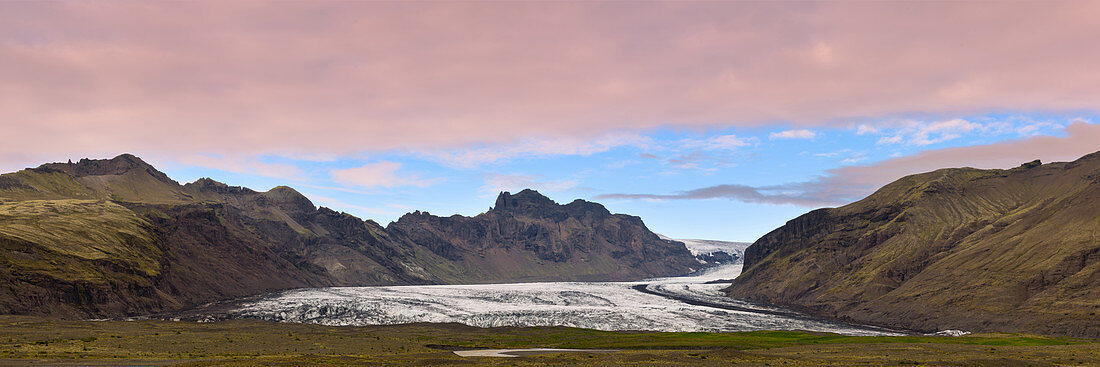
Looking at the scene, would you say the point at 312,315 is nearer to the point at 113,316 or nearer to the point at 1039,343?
the point at 113,316

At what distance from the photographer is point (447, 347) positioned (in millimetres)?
100188

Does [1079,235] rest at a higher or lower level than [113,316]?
higher

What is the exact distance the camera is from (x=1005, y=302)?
525 ft

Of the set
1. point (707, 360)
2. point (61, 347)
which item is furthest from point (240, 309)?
point (707, 360)

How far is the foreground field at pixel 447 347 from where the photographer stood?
68938 millimetres

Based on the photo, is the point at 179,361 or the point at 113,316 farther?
the point at 113,316

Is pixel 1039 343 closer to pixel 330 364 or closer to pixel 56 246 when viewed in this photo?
pixel 330 364

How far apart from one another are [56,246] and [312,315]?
3300 inches

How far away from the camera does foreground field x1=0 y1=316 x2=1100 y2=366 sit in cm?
6894

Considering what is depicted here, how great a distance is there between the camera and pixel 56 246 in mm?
184750

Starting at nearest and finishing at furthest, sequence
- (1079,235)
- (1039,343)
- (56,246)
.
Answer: (1039,343)
(1079,235)
(56,246)

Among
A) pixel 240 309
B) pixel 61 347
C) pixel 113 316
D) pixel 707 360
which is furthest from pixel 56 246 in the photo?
pixel 707 360

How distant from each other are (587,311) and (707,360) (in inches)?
4952

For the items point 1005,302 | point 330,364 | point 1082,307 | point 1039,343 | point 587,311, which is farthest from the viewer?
point 587,311
